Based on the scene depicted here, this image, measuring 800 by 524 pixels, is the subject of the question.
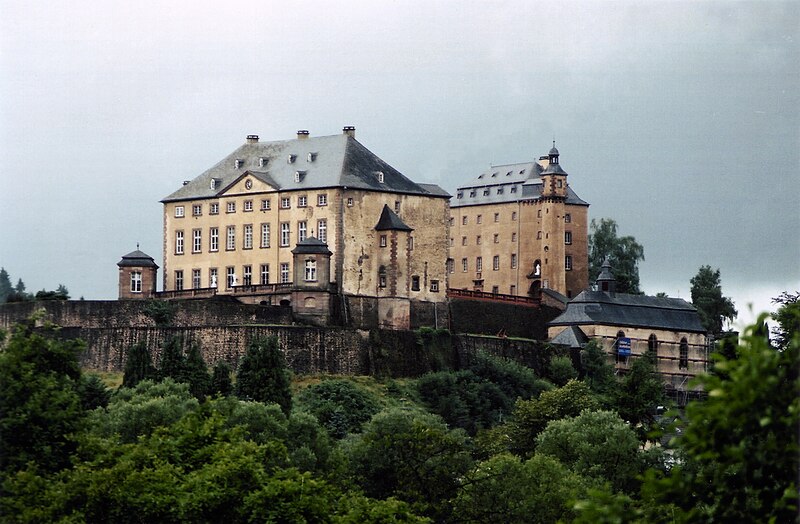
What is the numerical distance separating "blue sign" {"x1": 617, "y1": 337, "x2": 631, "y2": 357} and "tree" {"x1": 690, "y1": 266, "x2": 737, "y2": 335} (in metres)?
22.1

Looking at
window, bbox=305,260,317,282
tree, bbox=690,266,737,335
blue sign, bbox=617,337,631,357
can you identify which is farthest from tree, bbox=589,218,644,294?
window, bbox=305,260,317,282

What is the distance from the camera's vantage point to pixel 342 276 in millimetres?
99125

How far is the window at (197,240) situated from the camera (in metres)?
104

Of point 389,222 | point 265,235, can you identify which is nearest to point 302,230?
point 265,235

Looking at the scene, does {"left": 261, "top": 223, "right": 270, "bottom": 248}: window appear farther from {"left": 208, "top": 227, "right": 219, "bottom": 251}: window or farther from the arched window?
the arched window

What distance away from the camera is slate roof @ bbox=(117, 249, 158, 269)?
100000mm

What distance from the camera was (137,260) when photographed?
100 metres

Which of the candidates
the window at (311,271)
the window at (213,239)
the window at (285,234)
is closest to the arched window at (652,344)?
the window at (285,234)

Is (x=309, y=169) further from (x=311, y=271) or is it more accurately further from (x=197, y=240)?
(x=311, y=271)

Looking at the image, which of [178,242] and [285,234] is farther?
[178,242]

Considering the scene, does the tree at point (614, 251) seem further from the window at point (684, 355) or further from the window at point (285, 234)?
the window at point (285, 234)

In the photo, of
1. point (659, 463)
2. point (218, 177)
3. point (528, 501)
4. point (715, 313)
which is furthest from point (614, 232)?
point (528, 501)

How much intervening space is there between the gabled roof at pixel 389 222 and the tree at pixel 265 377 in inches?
618

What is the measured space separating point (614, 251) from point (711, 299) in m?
7.77
